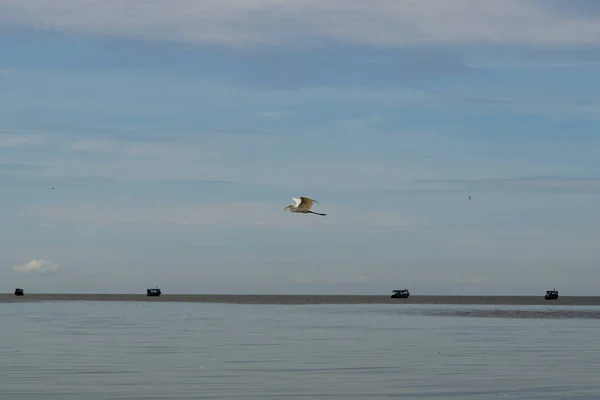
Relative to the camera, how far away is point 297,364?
4256 centimetres

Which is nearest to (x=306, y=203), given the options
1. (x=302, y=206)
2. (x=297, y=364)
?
(x=302, y=206)

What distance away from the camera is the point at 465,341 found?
189 feet

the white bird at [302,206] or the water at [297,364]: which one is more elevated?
the white bird at [302,206]

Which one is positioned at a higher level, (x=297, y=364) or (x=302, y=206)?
(x=302, y=206)

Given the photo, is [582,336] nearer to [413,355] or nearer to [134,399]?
[413,355]

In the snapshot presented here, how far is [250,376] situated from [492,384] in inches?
351

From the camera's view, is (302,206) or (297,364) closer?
(297,364)

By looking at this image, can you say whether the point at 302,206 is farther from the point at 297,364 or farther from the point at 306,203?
the point at 297,364

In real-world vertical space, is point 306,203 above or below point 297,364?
above

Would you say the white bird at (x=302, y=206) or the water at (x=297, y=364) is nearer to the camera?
the water at (x=297, y=364)

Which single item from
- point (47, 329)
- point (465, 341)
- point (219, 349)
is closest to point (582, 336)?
point (465, 341)

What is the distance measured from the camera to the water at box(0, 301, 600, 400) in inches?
1324

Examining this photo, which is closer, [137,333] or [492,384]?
[492,384]

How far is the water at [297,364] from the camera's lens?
110ft
